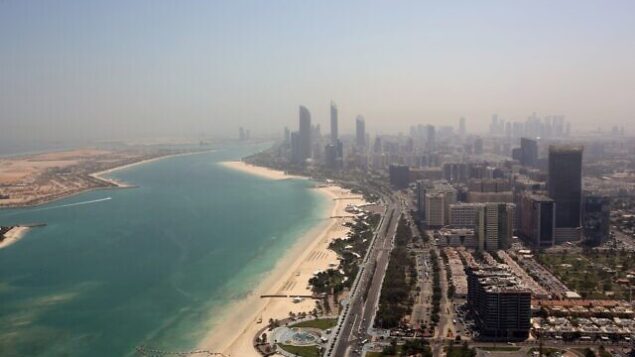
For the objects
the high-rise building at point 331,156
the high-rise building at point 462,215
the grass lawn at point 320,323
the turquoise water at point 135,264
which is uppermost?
the high-rise building at point 331,156

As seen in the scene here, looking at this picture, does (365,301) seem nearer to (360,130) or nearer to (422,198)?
(422,198)

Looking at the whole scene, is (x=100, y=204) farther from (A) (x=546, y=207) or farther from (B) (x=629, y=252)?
(B) (x=629, y=252)

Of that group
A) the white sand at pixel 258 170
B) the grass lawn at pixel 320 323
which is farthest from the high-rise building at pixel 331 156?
the grass lawn at pixel 320 323

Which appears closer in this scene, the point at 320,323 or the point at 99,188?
the point at 320,323

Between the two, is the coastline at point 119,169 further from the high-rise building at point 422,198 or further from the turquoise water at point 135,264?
the high-rise building at point 422,198

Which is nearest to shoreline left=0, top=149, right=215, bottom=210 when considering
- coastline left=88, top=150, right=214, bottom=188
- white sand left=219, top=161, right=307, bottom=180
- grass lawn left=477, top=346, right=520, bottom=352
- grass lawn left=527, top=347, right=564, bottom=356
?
coastline left=88, top=150, right=214, bottom=188

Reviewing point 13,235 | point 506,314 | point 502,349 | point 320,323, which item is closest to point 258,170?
point 13,235
